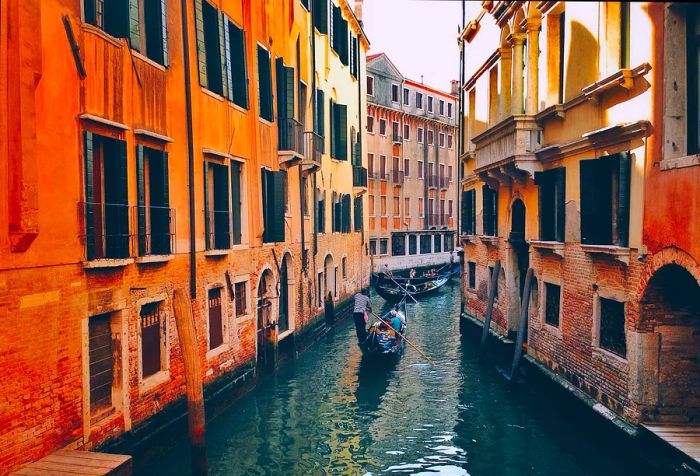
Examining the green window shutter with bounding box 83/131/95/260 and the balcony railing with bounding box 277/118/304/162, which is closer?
the green window shutter with bounding box 83/131/95/260

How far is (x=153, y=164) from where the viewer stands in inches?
341

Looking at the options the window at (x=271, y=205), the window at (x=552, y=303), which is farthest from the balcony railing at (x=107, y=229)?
A: the window at (x=552, y=303)

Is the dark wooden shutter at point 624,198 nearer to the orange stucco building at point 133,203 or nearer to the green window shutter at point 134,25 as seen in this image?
the orange stucco building at point 133,203

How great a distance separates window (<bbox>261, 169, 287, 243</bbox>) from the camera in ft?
42.7

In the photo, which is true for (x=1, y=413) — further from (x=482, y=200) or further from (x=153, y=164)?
(x=482, y=200)

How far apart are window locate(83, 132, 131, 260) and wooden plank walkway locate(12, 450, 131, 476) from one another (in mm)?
2047

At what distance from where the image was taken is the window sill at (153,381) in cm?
808

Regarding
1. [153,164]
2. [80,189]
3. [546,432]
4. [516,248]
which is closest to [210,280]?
[153,164]

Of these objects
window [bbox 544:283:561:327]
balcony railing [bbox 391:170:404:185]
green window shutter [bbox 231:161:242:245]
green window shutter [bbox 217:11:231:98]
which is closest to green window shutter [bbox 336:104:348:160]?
green window shutter [bbox 231:161:242:245]

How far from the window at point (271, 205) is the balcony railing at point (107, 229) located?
5201mm

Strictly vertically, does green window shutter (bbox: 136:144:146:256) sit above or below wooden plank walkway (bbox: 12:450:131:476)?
above

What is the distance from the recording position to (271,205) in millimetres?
13102

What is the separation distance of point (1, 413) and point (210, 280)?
4783mm

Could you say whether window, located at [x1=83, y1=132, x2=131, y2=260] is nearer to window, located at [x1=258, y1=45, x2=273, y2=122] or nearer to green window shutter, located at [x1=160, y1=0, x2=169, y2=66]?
green window shutter, located at [x1=160, y1=0, x2=169, y2=66]
